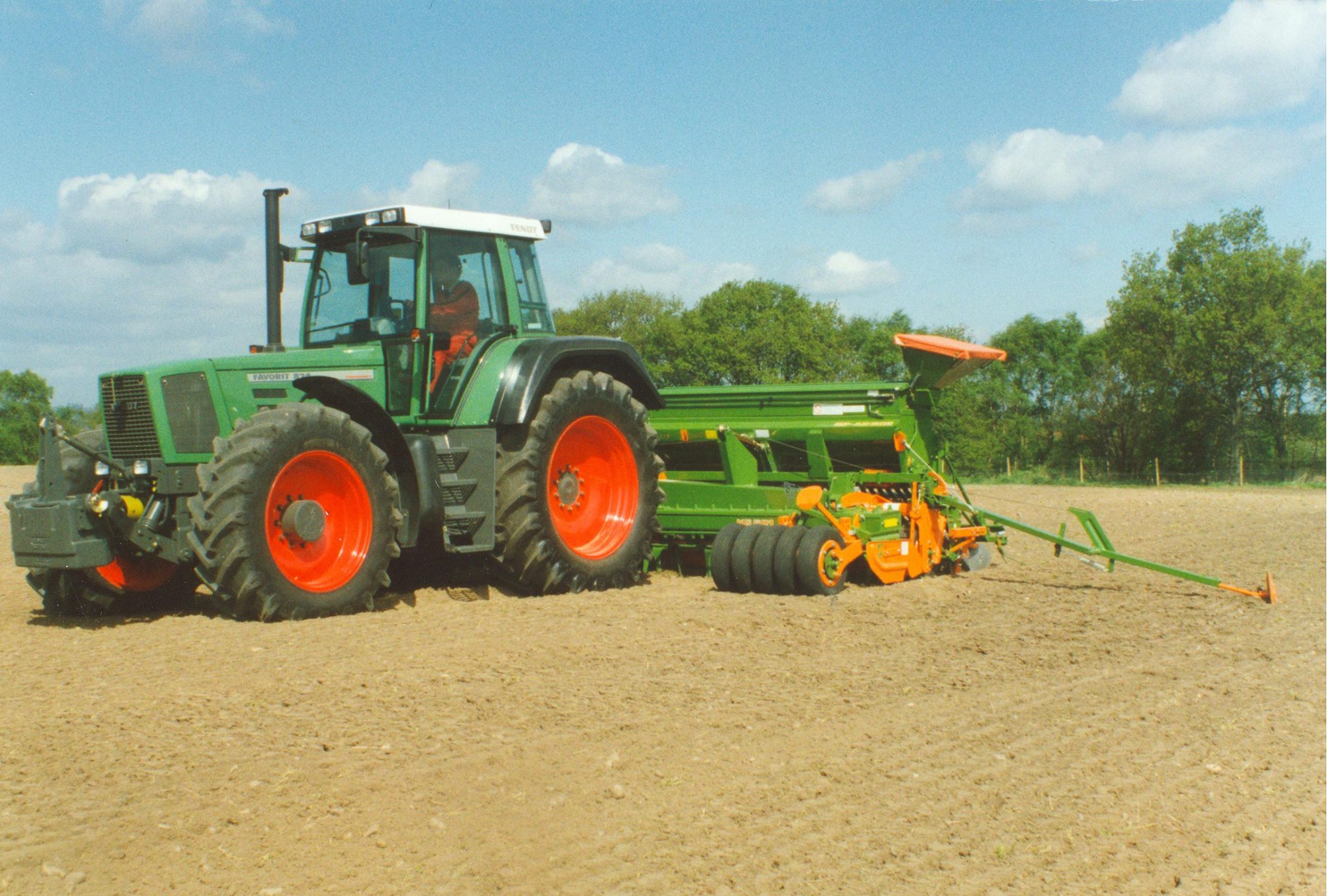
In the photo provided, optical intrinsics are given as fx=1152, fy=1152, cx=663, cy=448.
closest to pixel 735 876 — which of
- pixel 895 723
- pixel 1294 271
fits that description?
pixel 895 723

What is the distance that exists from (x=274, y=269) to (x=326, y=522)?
204 cm

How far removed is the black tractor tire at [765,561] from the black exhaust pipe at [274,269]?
11.3ft

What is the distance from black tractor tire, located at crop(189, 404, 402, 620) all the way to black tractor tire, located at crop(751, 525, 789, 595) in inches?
98.1

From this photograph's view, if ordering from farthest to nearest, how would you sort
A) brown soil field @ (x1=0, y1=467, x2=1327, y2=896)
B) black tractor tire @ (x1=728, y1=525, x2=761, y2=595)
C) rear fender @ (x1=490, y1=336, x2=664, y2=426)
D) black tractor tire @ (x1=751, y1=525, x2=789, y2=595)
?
black tractor tire @ (x1=728, y1=525, x2=761, y2=595) < black tractor tire @ (x1=751, y1=525, x2=789, y2=595) < rear fender @ (x1=490, y1=336, x2=664, y2=426) < brown soil field @ (x1=0, y1=467, x2=1327, y2=896)

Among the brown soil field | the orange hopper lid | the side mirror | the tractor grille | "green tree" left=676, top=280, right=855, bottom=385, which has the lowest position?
the brown soil field

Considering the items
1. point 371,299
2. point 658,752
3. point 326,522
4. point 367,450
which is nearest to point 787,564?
point 367,450

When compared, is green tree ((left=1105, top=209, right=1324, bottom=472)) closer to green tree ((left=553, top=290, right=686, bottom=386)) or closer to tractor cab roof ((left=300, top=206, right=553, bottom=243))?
green tree ((left=553, top=290, right=686, bottom=386))

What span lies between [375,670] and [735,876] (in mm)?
2372

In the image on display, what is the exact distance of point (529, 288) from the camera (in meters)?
8.22

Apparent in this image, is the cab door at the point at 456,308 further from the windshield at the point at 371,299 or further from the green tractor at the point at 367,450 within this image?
the windshield at the point at 371,299

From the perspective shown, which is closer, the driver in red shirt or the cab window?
the driver in red shirt

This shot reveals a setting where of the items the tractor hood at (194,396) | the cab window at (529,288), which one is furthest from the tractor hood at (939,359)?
the tractor hood at (194,396)

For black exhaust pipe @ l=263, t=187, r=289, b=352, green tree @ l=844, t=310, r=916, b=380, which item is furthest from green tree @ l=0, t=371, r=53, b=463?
black exhaust pipe @ l=263, t=187, r=289, b=352

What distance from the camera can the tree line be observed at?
40094mm
